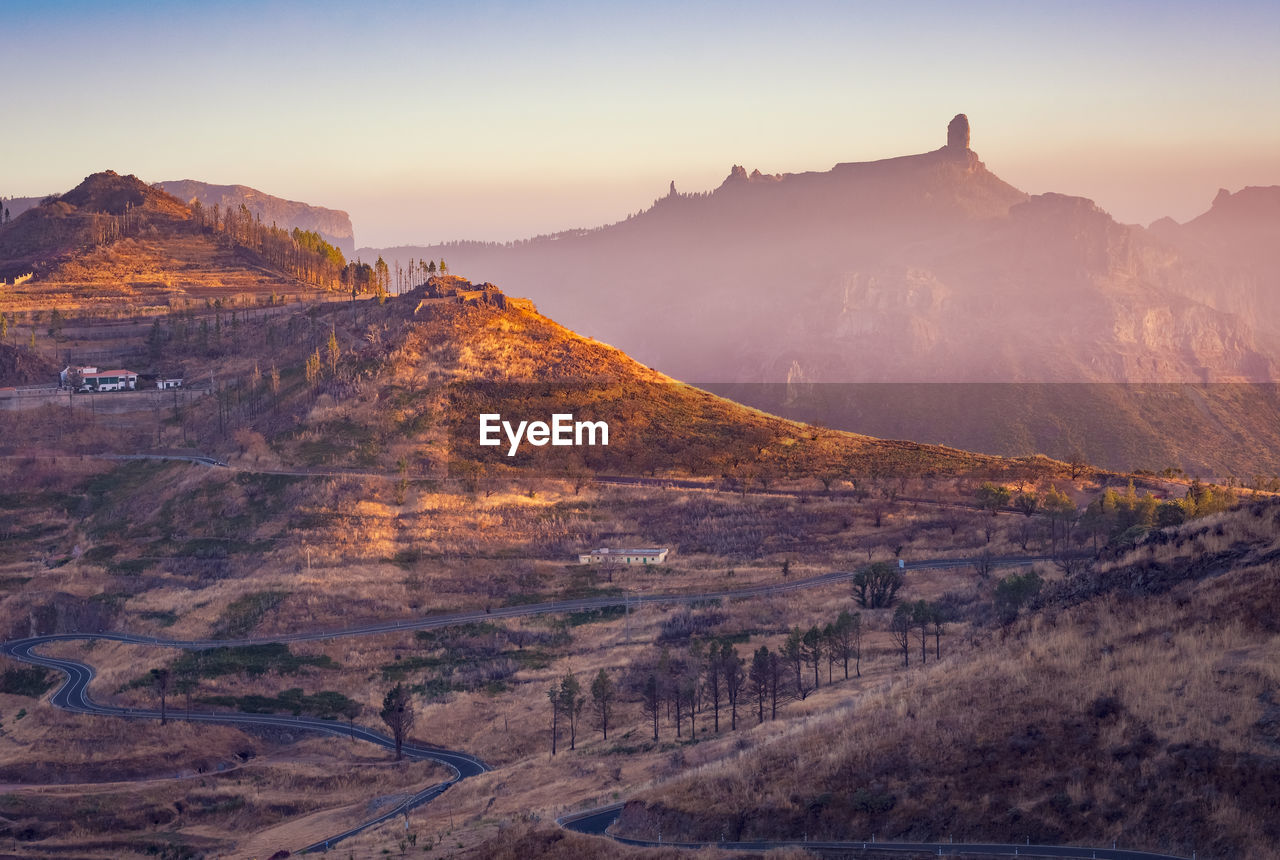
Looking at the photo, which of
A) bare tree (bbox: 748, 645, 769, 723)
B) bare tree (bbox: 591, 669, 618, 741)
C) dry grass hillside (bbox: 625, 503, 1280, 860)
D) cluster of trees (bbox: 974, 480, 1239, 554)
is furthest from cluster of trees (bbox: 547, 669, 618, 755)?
cluster of trees (bbox: 974, 480, 1239, 554)

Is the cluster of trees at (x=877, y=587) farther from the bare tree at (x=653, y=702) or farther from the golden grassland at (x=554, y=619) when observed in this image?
the bare tree at (x=653, y=702)

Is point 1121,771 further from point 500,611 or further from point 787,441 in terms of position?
point 787,441

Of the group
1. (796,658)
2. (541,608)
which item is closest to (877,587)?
(796,658)

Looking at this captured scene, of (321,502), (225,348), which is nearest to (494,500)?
(321,502)

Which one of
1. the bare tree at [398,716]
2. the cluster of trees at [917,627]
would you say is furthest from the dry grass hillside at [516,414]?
the bare tree at [398,716]

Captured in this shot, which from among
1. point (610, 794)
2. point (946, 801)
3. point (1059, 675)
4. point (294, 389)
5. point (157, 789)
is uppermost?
point (294, 389)

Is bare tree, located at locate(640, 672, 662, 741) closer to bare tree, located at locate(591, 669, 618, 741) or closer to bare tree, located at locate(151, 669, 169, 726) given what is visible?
bare tree, located at locate(591, 669, 618, 741)
